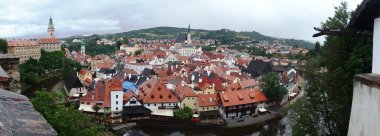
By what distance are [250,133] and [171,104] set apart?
8.49 m

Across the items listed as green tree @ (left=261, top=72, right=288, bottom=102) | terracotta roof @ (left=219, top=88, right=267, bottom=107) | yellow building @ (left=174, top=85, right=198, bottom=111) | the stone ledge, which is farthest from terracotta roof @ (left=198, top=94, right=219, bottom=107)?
the stone ledge

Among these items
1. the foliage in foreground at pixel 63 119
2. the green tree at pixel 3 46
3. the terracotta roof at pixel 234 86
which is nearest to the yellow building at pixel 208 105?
the terracotta roof at pixel 234 86

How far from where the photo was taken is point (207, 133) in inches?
1194

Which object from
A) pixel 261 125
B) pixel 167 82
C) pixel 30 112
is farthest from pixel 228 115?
pixel 30 112

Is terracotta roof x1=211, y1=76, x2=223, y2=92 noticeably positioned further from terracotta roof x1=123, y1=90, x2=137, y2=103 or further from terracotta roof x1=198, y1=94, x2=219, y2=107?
terracotta roof x1=123, y1=90, x2=137, y2=103

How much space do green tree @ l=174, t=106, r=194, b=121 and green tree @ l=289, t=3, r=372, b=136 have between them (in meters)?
16.9

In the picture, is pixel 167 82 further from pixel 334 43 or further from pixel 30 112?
pixel 30 112

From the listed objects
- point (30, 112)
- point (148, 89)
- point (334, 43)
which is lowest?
point (148, 89)

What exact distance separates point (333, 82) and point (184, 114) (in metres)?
22.4

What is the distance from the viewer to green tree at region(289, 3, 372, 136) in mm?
9734

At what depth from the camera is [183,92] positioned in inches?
1474

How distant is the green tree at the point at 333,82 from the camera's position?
9734mm

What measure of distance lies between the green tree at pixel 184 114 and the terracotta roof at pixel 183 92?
275cm

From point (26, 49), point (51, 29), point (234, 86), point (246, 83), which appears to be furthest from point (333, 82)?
point (51, 29)
